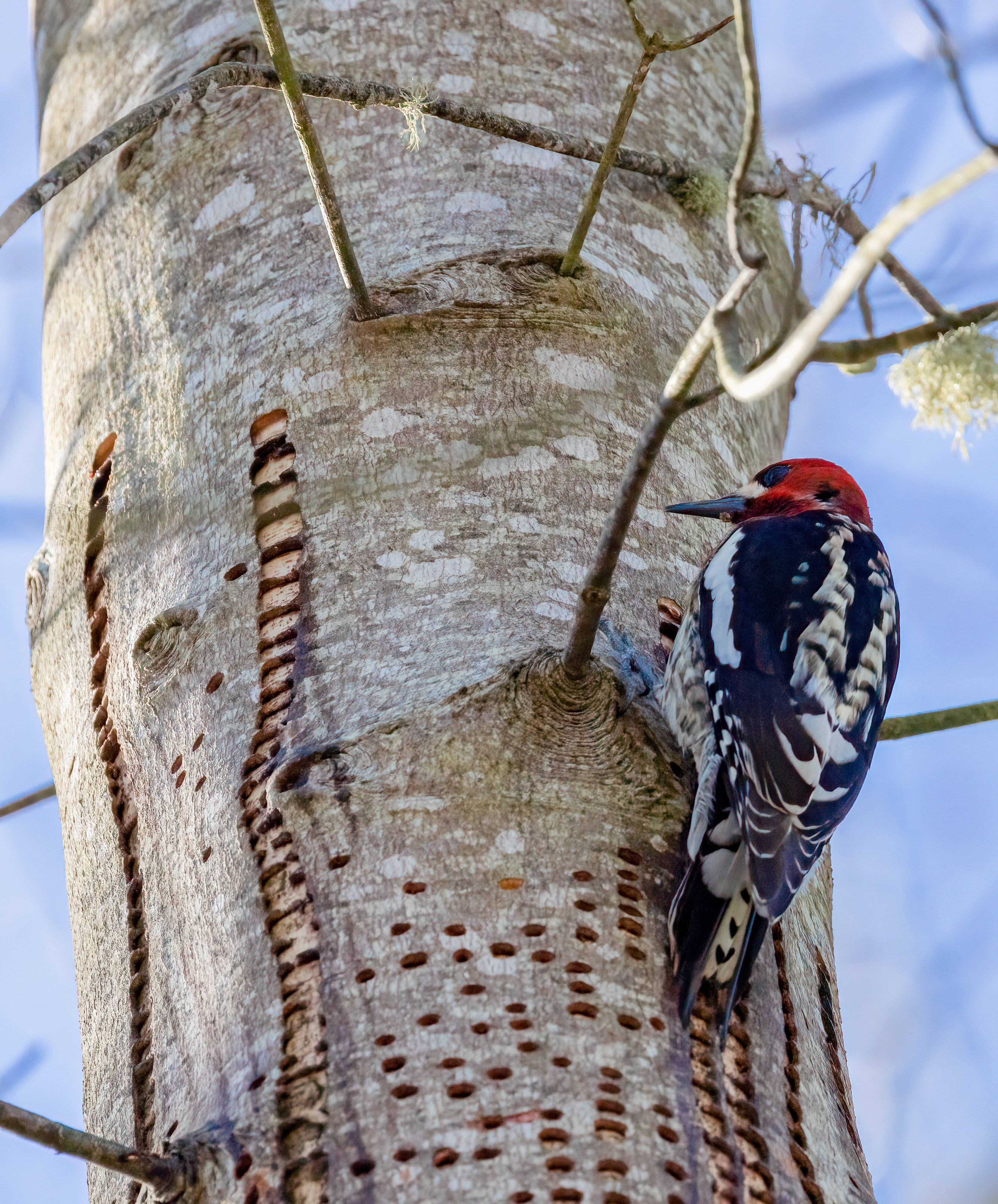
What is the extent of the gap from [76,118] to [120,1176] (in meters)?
2.23

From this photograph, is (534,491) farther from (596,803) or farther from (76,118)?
(76,118)

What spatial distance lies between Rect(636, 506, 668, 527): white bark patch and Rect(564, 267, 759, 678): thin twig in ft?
1.32

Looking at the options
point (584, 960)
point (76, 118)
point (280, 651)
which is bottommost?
point (584, 960)

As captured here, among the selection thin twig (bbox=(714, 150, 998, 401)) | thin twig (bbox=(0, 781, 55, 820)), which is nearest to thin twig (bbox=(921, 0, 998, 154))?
thin twig (bbox=(714, 150, 998, 401))

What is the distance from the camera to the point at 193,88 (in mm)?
2441

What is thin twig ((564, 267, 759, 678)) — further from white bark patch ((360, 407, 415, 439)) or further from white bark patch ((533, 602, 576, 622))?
white bark patch ((360, 407, 415, 439))

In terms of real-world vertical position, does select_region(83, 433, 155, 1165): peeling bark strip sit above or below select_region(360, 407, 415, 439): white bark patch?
below

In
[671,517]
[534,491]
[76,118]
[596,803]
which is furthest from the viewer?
[76,118]

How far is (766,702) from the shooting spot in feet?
8.59

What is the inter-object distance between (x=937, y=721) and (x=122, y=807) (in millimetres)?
1243

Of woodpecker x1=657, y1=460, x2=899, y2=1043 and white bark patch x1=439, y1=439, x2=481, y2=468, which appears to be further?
white bark patch x1=439, y1=439, x2=481, y2=468

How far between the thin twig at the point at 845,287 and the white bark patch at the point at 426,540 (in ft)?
2.46

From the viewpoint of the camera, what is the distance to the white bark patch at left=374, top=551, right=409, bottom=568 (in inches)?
81.3

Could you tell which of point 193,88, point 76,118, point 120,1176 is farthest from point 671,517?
point 76,118
